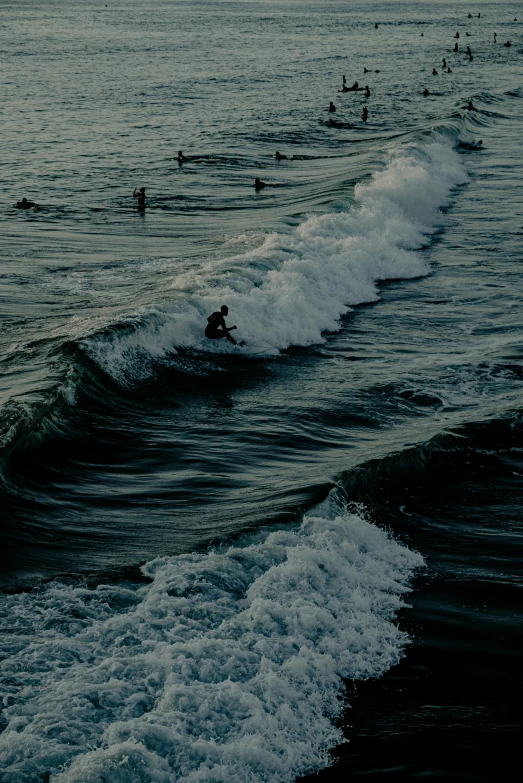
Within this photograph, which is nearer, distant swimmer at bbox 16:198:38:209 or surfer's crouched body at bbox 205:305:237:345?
surfer's crouched body at bbox 205:305:237:345

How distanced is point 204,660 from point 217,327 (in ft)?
36.6

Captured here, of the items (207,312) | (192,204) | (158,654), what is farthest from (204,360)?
(192,204)

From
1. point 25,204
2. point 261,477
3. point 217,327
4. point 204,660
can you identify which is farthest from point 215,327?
point 25,204

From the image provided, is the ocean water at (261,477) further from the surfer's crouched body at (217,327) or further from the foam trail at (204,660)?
the surfer's crouched body at (217,327)

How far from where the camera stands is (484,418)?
1556cm

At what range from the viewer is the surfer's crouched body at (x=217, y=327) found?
19.3m

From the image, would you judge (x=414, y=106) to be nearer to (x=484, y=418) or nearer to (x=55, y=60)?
(x=55, y=60)

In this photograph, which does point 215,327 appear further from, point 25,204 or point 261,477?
point 25,204

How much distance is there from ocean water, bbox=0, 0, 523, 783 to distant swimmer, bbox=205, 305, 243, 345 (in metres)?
0.35

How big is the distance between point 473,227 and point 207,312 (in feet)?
48.6

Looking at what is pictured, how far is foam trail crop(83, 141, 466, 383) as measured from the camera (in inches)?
745

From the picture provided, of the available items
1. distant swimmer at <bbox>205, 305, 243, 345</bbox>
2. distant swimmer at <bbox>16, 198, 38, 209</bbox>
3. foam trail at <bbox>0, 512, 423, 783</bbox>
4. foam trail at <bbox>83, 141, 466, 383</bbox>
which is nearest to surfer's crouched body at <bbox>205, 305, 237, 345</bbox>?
distant swimmer at <bbox>205, 305, 243, 345</bbox>

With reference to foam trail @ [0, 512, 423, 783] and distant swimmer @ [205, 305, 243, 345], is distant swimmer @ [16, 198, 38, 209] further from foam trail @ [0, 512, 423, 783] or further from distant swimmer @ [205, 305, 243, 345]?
foam trail @ [0, 512, 423, 783]

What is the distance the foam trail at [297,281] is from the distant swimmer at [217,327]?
0.84ft
